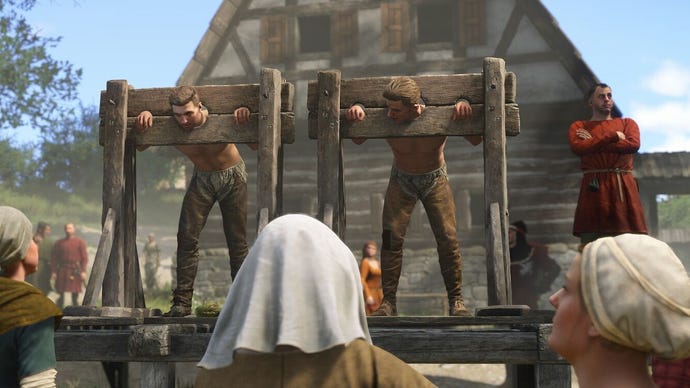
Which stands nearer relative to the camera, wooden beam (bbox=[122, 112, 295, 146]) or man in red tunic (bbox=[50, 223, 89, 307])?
wooden beam (bbox=[122, 112, 295, 146])

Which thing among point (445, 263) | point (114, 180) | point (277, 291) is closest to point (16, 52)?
point (114, 180)

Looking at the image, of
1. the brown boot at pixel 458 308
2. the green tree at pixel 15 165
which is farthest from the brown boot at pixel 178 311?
the green tree at pixel 15 165

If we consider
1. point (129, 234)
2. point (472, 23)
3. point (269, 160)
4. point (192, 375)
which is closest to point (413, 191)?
point (269, 160)

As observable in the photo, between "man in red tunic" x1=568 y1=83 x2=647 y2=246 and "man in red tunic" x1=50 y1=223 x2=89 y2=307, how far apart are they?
12355 millimetres

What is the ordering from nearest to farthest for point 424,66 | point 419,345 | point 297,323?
point 297,323
point 419,345
point 424,66

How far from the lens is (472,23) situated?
14.8 metres

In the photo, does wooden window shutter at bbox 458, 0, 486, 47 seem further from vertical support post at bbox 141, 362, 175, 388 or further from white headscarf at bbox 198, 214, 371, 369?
white headscarf at bbox 198, 214, 371, 369

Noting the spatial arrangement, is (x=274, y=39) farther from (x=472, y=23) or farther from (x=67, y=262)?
(x=67, y=262)

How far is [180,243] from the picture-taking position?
22.1 ft

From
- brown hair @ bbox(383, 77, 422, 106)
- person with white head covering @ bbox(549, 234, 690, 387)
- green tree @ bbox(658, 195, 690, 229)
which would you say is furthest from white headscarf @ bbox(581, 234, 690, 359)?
green tree @ bbox(658, 195, 690, 229)

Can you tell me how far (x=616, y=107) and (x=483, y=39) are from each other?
2.64m

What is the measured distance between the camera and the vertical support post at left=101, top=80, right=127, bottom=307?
6652 millimetres

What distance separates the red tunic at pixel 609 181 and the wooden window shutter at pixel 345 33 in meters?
8.89

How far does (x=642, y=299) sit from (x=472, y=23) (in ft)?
43.7
